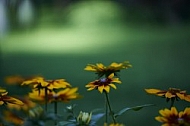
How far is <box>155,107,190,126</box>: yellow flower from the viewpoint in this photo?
602mm

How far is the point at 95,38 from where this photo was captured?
4070 mm

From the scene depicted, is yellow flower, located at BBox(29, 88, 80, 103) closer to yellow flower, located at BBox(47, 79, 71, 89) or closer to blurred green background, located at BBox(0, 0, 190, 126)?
yellow flower, located at BBox(47, 79, 71, 89)

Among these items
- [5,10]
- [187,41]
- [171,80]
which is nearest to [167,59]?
[187,41]

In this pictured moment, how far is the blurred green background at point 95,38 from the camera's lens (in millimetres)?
3020

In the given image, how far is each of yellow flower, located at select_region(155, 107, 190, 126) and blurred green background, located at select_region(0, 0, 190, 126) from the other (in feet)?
6.26

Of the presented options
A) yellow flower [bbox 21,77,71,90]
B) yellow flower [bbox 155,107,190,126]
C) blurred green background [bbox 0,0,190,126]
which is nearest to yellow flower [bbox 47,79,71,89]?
yellow flower [bbox 21,77,71,90]

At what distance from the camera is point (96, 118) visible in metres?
0.65

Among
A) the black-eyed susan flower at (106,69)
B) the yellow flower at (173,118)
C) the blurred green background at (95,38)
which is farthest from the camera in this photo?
the blurred green background at (95,38)

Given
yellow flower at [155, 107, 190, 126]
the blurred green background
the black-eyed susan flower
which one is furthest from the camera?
the blurred green background

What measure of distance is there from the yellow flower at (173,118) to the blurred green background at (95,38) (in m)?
1.91

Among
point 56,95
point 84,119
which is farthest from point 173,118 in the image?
point 56,95

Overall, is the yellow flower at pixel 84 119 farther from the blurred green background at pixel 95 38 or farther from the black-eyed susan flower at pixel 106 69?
the blurred green background at pixel 95 38

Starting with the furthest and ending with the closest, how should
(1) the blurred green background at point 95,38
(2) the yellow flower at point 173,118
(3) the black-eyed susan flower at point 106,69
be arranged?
(1) the blurred green background at point 95,38
(3) the black-eyed susan flower at point 106,69
(2) the yellow flower at point 173,118

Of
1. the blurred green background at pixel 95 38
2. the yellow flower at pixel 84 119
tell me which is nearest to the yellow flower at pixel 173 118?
the yellow flower at pixel 84 119
